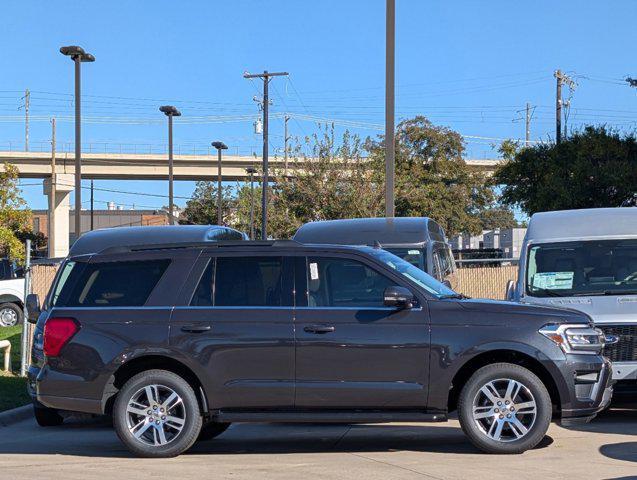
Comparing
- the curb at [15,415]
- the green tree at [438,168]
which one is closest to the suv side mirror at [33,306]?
the curb at [15,415]

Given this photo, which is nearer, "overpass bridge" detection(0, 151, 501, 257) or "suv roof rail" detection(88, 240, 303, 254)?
"suv roof rail" detection(88, 240, 303, 254)

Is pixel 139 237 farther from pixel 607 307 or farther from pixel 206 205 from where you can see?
pixel 206 205

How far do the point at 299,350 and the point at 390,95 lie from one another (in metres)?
11.1

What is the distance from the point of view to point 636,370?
1027 centimetres

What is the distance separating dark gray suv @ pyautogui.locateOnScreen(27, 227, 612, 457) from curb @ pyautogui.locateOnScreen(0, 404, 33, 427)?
3138mm

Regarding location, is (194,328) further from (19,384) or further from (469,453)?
(19,384)

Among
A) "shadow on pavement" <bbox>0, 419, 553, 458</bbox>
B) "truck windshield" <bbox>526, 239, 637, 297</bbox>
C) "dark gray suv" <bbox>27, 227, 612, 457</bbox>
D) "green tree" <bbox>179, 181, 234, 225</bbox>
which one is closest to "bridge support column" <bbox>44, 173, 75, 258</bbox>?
"green tree" <bbox>179, 181, 234, 225</bbox>

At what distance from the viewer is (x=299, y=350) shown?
8523mm

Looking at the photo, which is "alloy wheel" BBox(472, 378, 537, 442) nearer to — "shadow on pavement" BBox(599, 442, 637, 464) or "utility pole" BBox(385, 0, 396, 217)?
"shadow on pavement" BBox(599, 442, 637, 464)

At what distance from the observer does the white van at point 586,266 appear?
10773 mm

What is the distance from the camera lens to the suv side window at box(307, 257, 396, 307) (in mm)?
8695

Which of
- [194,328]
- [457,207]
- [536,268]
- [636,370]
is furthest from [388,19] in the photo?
[457,207]

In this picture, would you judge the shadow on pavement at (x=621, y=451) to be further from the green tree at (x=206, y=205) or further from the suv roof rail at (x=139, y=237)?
the green tree at (x=206, y=205)

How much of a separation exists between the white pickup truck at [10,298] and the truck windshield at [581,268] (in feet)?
57.5
